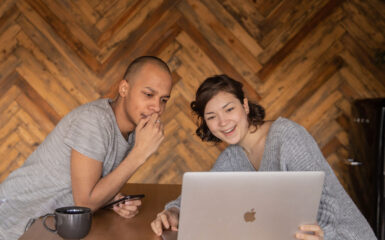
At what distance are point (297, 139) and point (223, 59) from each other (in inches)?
64.7

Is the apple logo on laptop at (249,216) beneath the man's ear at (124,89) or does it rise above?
beneath

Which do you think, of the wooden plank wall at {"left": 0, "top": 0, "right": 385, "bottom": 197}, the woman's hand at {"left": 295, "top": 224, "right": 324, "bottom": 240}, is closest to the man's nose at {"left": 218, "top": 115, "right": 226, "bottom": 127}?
the woman's hand at {"left": 295, "top": 224, "right": 324, "bottom": 240}

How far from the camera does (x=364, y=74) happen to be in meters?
3.05

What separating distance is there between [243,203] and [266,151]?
66cm

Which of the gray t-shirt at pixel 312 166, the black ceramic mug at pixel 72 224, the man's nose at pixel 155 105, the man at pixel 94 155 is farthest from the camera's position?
the man's nose at pixel 155 105

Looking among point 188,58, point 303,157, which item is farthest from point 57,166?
point 188,58

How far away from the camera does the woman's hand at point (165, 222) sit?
Answer: 118 cm

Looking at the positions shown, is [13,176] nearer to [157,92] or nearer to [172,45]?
[157,92]

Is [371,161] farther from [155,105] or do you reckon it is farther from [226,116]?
[155,105]

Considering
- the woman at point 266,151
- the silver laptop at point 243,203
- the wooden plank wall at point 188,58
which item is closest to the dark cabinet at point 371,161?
the wooden plank wall at point 188,58

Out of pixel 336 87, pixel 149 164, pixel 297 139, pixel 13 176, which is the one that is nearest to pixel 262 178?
pixel 297 139

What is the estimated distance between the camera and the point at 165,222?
3.99 ft

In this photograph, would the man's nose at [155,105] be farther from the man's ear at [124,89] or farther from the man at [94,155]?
the man's ear at [124,89]

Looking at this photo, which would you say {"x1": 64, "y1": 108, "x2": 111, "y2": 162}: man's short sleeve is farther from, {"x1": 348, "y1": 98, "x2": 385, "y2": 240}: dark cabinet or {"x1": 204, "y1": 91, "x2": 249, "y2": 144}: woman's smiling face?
{"x1": 348, "y1": 98, "x2": 385, "y2": 240}: dark cabinet
